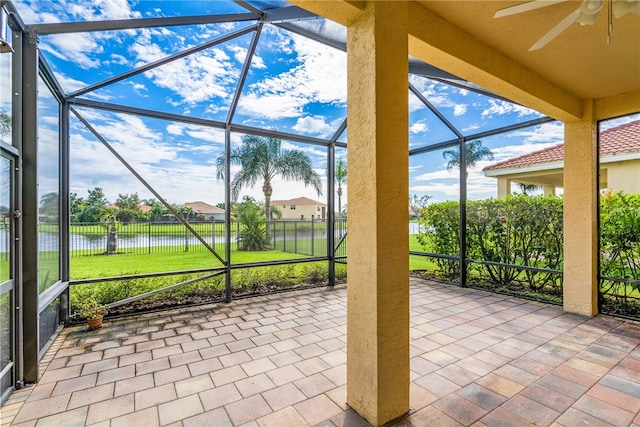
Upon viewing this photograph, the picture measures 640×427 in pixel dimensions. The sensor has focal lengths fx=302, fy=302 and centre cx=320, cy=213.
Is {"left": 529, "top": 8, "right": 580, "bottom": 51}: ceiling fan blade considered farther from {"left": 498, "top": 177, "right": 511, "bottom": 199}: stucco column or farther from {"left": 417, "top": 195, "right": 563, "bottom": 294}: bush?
{"left": 498, "top": 177, "right": 511, "bottom": 199}: stucco column

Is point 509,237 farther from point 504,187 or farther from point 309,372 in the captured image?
point 309,372

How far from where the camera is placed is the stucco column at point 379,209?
185cm

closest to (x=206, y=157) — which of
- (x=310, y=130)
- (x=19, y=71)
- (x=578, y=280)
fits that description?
(x=310, y=130)

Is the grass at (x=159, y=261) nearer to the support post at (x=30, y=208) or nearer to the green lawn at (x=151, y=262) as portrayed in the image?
the green lawn at (x=151, y=262)

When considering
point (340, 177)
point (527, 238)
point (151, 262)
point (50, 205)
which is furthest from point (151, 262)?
point (527, 238)

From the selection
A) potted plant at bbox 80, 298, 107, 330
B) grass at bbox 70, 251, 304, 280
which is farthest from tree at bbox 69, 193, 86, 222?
potted plant at bbox 80, 298, 107, 330

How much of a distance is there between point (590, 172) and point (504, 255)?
181 cm

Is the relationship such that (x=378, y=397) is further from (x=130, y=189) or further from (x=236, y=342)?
(x=130, y=189)

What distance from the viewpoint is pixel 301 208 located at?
5504 millimetres

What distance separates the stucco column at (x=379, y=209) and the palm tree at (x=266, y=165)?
316 cm

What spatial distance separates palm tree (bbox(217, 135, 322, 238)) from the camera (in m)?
4.82

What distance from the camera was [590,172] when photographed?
152 inches

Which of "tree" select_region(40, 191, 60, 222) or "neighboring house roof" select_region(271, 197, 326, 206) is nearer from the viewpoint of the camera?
"tree" select_region(40, 191, 60, 222)

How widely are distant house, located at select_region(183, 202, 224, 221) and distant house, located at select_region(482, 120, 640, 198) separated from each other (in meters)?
4.56
